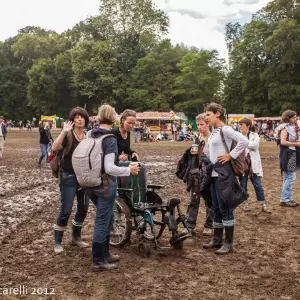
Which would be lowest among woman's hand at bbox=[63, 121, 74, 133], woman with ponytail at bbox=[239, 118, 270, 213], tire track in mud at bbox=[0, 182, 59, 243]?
tire track in mud at bbox=[0, 182, 59, 243]

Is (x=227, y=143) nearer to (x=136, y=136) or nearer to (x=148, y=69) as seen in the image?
(x=136, y=136)

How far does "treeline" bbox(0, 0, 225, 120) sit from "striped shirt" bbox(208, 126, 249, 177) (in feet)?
174

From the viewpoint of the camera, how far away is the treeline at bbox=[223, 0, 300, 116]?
4897 cm

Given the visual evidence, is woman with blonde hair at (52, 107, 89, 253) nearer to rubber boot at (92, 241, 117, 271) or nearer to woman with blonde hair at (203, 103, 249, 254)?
rubber boot at (92, 241, 117, 271)

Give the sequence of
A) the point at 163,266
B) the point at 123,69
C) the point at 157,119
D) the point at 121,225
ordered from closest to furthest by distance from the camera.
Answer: the point at 163,266, the point at 121,225, the point at 157,119, the point at 123,69

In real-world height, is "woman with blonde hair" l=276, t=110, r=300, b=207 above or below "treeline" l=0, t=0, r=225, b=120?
below

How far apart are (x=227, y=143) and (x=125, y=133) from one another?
1.37m

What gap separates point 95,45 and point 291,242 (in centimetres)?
5846

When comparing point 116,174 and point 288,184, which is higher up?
point 116,174

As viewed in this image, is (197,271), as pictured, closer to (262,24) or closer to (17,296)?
(17,296)

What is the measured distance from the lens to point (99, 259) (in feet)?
15.4

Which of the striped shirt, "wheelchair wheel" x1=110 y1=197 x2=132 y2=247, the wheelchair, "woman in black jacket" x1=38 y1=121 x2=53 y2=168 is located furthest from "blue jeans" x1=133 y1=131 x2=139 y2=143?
the striped shirt

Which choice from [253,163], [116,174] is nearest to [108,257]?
[116,174]

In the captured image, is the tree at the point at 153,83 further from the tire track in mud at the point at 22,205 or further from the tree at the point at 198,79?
the tire track in mud at the point at 22,205
